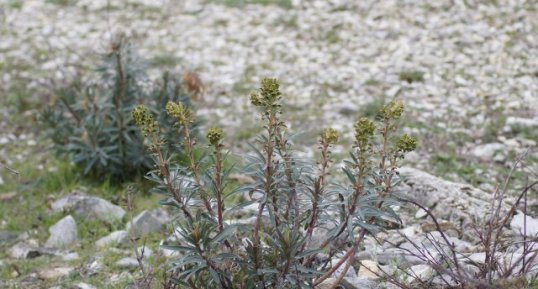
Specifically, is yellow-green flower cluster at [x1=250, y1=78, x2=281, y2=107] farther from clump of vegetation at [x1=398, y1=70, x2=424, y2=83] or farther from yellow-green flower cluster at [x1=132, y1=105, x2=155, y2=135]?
clump of vegetation at [x1=398, y1=70, x2=424, y2=83]

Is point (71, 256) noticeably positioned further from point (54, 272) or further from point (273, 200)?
point (273, 200)

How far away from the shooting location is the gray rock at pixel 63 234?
5.16 meters

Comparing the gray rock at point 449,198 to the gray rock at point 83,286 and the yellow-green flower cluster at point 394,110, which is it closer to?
the yellow-green flower cluster at point 394,110

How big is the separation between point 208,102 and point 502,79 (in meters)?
3.17

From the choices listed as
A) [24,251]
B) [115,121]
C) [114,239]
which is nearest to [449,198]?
[114,239]

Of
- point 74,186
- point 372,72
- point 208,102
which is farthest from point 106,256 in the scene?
point 372,72

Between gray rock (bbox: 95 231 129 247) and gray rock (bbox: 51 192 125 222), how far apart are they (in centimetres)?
30

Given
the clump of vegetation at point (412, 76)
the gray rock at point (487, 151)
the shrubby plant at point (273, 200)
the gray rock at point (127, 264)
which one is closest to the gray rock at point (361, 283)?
the shrubby plant at point (273, 200)

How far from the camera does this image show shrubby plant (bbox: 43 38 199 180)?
5.94 m

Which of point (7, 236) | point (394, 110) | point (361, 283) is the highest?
point (394, 110)

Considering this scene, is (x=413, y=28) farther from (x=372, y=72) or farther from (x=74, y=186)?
(x=74, y=186)

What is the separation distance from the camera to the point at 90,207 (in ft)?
18.2

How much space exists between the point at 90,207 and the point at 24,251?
2.28ft

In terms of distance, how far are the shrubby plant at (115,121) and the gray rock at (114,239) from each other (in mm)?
861
